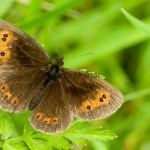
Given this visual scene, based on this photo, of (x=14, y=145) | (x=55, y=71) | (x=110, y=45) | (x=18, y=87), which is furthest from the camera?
(x=110, y=45)

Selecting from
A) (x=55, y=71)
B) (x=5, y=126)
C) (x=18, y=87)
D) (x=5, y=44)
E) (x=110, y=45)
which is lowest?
(x=5, y=126)

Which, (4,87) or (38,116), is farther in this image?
(4,87)

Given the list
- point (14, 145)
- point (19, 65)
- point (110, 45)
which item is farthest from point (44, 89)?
point (110, 45)

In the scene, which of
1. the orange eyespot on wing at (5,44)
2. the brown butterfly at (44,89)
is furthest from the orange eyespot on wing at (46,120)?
the orange eyespot on wing at (5,44)

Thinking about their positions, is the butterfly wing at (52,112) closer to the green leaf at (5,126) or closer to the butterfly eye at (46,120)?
the butterfly eye at (46,120)

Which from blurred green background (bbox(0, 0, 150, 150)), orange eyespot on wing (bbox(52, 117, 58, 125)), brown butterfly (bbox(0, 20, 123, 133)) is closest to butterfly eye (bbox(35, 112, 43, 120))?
brown butterfly (bbox(0, 20, 123, 133))

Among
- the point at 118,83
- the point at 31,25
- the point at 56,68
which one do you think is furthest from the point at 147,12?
the point at 56,68

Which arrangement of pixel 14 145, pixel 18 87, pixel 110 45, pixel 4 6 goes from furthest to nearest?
pixel 110 45, pixel 4 6, pixel 18 87, pixel 14 145

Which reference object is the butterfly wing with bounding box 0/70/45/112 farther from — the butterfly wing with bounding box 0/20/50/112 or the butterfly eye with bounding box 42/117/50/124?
the butterfly eye with bounding box 42/117/50/124

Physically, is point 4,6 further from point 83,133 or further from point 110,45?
point 83,133
